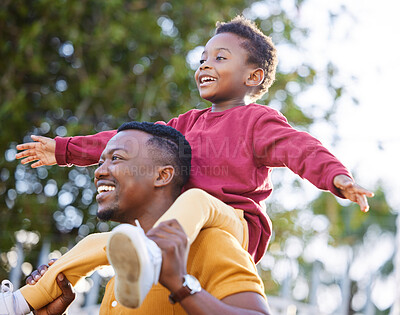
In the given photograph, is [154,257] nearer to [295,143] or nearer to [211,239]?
[211,239]

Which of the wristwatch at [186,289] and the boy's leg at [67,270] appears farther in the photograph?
the boy's leg at [67,270]

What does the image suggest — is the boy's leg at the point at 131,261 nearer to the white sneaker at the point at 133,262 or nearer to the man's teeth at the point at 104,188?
the white sneaker at the point at 133,262

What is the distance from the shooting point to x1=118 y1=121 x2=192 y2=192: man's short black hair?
2477mm

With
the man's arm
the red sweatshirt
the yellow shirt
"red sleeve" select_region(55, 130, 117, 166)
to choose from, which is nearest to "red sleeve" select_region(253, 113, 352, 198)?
the red sweatshirt

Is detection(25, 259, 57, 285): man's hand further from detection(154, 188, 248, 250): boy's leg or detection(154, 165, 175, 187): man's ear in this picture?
detection(154, 188, 248, 250): boy's leg

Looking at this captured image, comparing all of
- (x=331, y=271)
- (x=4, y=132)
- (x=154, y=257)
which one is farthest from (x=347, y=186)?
(x=331, y=271)

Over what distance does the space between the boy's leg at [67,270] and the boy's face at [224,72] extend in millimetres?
864

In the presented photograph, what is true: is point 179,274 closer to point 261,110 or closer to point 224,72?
point 261,110

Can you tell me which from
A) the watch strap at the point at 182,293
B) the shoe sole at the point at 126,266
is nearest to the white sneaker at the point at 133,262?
the shoe sole at the point at 126,266

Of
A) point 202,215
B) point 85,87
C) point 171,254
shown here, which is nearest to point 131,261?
point 171,254

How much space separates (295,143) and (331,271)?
5.92 meters

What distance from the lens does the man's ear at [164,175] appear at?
2.42 m

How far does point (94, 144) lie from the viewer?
3.02 meters

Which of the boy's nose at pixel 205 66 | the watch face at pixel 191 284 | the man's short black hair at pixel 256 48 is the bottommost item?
the watch face at pixel 191 284
